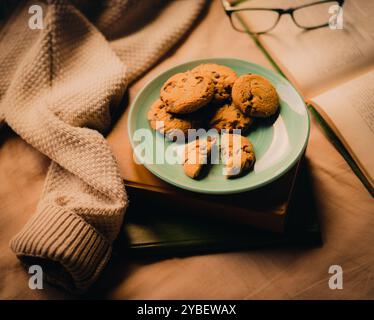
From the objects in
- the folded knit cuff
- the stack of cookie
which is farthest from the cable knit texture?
the stack of cookie

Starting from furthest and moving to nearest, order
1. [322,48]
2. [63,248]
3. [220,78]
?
1. [322,48]
2. [220,78]
3. [63,248]

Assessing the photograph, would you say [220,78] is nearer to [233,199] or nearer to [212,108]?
[212,108]

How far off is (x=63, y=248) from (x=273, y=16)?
62cm

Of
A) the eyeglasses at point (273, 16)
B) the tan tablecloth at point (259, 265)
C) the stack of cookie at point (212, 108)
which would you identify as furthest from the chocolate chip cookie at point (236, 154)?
the eyeglasses at point (273, 16)

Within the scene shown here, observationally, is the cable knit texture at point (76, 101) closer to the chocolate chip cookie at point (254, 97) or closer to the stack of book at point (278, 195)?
the stack of book at point (278, 195)

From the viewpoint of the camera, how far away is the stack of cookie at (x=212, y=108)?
0.53 metres

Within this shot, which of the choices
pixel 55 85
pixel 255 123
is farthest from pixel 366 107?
pixel 55 85

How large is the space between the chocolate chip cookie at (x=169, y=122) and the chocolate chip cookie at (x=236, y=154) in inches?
2.2

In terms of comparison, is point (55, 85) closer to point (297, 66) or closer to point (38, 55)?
point (38, 55)

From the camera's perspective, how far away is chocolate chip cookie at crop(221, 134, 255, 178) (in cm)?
52

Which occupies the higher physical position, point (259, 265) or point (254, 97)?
point (254, 97)

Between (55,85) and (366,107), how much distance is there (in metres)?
0.53

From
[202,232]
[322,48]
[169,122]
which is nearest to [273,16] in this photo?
[322,48]

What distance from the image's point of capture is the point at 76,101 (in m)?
0.62
